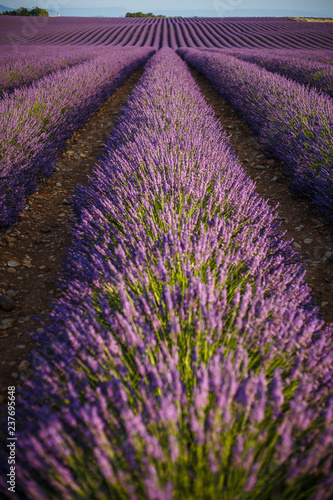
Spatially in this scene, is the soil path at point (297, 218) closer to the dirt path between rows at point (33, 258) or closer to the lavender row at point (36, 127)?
the dirt path between rows at point (33, 258)

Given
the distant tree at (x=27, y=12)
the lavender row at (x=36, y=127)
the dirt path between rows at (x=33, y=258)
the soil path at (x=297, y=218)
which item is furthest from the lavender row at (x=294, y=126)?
the distant tree at (x=27, y=12)

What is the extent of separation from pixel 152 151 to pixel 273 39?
25.2 meters

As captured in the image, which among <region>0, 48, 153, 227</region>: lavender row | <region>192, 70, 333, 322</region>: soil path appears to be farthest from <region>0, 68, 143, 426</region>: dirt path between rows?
<region>192, 70, 333, 322</region>: soil path

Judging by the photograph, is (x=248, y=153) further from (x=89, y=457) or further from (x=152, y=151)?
(x=89, y=457)

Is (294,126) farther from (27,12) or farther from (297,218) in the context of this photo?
(27,12)

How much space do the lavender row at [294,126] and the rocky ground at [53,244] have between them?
234mm

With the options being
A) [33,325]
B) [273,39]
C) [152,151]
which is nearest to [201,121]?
[152,151]

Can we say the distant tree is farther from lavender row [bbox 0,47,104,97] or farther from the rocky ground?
the rocky ground

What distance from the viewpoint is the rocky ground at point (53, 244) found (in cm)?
186

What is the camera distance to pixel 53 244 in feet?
9.07

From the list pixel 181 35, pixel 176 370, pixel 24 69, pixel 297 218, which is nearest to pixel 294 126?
pixel 297 218

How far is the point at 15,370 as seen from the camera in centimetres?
161

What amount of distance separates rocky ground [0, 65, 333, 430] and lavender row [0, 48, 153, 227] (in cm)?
23

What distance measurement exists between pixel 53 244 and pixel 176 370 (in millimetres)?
2206
